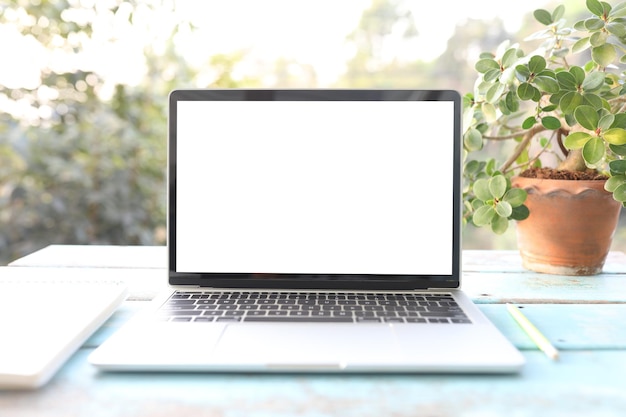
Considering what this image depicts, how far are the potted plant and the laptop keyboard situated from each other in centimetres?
24

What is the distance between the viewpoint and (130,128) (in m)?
2.03

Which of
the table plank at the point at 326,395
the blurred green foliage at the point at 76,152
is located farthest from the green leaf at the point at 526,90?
the blurred green foliage at the point at 76,152

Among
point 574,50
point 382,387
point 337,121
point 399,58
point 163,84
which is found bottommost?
point 382,387

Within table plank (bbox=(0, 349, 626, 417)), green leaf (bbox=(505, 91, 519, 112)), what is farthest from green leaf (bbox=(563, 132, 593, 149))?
table plank (bbox=(0, 349, 626, 417))

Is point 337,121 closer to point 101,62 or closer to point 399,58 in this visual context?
point 101,62

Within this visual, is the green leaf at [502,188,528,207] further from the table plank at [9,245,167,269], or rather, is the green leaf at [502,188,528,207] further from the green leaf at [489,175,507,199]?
the table plank at [9,245,167,269]

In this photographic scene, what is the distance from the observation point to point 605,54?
830 millimetres

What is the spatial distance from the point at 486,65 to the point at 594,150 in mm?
216

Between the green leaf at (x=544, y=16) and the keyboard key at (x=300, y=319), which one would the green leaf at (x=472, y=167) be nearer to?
the green leaf at (x=544, y=16)

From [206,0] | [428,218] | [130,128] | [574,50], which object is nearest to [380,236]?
[428,218]

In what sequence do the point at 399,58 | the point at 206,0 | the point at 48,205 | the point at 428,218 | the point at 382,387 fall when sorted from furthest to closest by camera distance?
1. the point at 399,58
2. the point at 206,0
3. the point at 48,205
4. the point at 428,218
5. the point at 382,387

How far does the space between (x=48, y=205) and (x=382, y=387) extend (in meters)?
1.83

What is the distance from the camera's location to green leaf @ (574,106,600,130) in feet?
2.59

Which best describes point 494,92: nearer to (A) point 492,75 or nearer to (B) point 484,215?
(A) point 492,75
